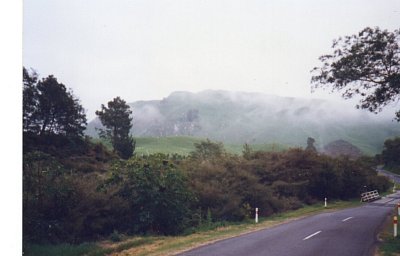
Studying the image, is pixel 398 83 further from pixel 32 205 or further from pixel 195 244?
pixel 32 205

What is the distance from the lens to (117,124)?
4569cm

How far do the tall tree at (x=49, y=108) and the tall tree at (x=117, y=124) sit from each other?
46.4ft

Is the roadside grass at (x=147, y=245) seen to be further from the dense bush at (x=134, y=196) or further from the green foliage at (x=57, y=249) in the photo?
the dense bush at (x=134, y=196)

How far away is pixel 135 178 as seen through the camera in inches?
699

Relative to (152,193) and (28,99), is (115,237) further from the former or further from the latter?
(28,99)

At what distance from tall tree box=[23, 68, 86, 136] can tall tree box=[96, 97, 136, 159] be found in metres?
14.2

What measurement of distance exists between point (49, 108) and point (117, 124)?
25290 millimetres

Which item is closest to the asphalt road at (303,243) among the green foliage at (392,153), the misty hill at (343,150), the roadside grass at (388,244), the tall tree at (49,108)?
the roadside grass at (388,244)

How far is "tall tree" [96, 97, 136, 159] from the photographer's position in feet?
141

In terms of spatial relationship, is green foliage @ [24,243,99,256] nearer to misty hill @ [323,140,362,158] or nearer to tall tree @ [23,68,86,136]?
tall tree @ [23,68,86,136]

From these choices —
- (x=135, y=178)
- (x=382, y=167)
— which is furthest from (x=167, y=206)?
(x=382, y=167)

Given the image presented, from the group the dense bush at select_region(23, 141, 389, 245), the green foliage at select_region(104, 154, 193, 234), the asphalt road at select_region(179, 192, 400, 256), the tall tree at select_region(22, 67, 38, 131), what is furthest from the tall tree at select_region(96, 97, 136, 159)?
the asphalt road at select_region(179, 192, 400, 256)

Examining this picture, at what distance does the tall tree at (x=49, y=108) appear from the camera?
17203mm

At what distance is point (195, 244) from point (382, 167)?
9230 cm
